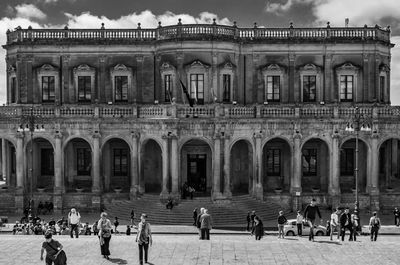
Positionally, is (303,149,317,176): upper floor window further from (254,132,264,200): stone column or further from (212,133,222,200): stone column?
(212,133,222,200): stone column

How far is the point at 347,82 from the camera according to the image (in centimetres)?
4641

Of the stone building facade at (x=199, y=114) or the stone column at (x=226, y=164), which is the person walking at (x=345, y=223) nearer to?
the stone building facade at (x=199, y=114)

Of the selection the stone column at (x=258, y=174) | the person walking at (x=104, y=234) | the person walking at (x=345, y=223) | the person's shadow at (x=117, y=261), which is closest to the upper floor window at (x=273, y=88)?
the stone column at (x=258, y=174)

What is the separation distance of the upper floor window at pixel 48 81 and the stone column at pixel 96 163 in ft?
24.8

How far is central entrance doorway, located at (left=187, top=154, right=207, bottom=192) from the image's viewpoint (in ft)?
144

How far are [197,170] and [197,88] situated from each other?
6.51 m

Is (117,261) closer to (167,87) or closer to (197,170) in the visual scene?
(197,170)

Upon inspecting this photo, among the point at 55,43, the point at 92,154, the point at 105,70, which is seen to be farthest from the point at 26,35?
the point at 92,154

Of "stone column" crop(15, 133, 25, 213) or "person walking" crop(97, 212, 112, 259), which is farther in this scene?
"stone column" crop(15, 133, 25, 213)

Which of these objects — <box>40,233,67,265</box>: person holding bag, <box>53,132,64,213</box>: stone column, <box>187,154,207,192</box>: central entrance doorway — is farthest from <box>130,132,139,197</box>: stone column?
<box>40,233,67,265</box>: person holding bag

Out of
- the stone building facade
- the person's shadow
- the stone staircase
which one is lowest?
the stone staircase

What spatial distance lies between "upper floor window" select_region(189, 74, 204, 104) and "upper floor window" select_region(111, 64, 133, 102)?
Result: 5.46 meters

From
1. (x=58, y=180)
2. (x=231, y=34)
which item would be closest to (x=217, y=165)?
(x=231, y=34)

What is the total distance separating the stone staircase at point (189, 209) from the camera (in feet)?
125
